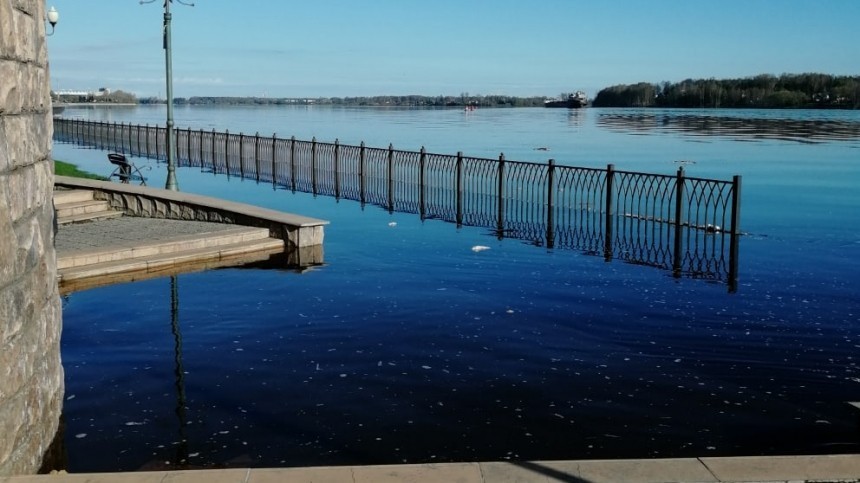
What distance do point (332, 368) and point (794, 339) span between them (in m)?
4.82

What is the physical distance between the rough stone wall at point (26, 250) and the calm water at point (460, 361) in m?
0.69

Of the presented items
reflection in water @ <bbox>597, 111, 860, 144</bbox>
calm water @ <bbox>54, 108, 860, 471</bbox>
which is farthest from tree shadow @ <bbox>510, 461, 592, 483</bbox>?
reflection in water @ <bbox>597, 111, 860, 144</bbox>

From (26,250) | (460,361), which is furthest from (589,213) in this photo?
(26,250)

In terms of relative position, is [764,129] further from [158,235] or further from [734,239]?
[158,235]

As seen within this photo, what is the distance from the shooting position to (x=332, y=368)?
8.28m

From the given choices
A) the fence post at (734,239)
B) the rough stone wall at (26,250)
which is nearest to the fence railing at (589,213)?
the fence post at (734,239)

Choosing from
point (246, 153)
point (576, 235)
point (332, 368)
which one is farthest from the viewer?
point (246, 153)

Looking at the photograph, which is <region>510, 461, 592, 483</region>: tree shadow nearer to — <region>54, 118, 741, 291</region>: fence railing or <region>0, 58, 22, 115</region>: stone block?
<region>0, 58, 22, 115</region>: stone block

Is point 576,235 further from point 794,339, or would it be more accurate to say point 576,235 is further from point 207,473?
point 207,473

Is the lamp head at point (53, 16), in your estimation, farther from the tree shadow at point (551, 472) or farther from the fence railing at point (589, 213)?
the tree shadow at point (551, 472)

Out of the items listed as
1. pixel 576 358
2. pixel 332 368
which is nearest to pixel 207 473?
pixel 332 368

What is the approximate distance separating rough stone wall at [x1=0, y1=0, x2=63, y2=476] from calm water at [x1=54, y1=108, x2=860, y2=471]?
0.69 metres

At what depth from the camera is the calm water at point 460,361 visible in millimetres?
6410

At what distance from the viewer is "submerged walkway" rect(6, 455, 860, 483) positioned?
4855 mm
